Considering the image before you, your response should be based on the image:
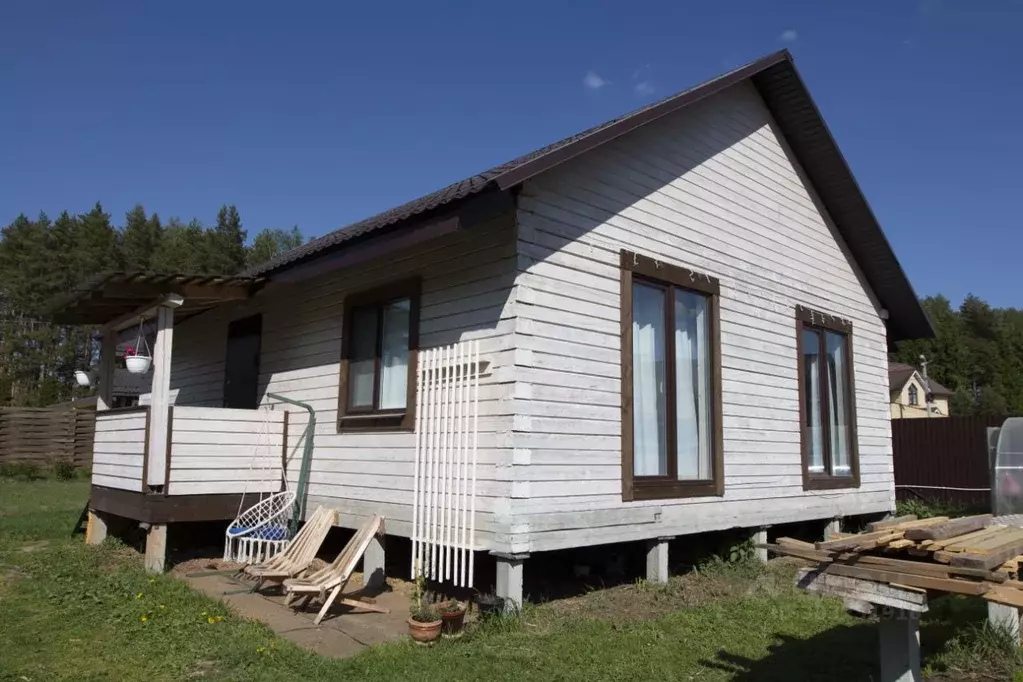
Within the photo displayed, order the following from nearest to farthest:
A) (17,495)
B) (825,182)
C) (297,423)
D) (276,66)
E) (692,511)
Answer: (692,511) < (297,423) < (825,182) < (276,66) < (17,495)

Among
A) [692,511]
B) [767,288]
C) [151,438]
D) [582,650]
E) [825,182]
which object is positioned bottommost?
[582,650]

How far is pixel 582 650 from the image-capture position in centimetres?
536

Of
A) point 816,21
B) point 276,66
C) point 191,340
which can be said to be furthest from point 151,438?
point 816,21

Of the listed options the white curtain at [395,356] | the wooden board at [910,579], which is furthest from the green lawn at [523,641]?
the white curtain at [395,356]

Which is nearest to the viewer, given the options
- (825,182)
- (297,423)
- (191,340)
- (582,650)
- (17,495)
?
(582,650)

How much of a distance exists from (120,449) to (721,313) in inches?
273

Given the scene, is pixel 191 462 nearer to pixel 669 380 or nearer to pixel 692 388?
pixel 669 380

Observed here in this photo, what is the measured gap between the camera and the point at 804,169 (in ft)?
34.9

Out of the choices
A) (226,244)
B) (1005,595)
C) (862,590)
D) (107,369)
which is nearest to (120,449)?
(107,369)

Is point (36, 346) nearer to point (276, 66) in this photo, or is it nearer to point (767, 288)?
point (276, 66)

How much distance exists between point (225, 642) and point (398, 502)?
2.21 m

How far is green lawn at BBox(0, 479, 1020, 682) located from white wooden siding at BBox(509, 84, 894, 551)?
769mm

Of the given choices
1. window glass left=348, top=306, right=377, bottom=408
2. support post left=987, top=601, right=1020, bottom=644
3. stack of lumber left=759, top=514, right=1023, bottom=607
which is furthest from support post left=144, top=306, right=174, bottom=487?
support post left=987, top=601, right=1020, bottom=644

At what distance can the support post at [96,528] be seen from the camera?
9.51 meters
